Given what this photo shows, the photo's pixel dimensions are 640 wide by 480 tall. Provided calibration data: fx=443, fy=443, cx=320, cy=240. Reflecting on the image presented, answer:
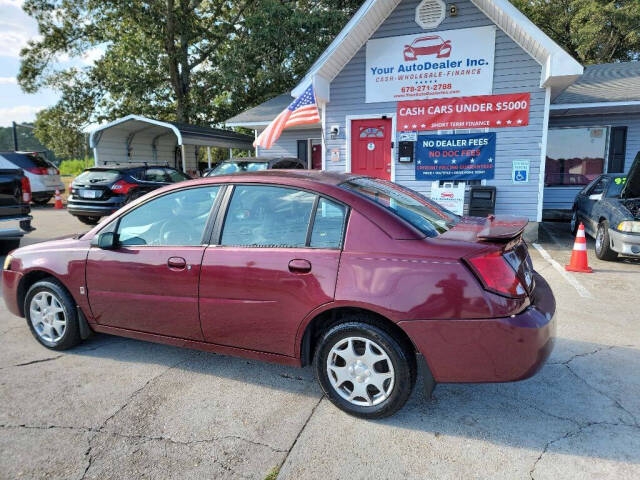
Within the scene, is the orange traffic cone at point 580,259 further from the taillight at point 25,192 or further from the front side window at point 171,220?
the taillight at point 25,192

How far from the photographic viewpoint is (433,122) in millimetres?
9477

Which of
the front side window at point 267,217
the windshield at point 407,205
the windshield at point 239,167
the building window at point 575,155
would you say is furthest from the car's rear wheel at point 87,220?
the building window at point 575,155

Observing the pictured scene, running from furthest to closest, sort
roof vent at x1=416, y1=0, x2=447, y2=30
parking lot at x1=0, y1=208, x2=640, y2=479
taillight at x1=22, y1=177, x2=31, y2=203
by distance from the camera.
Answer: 1. roof vent at x1=416, y1=0, x2=447, y2=30
2. taillight at x1=22, y1=177, x2=31, y2=203
3. parking lot at x1=0, y1=208, x2=640, y2=479

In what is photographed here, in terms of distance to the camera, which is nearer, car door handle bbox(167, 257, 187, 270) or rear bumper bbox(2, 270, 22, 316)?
car door handle bbox(167, 257, 187, 270)

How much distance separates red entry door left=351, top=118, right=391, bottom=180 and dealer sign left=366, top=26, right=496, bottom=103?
0.57 meters

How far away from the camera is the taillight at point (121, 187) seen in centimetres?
1039

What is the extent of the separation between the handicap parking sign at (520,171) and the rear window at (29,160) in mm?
14885

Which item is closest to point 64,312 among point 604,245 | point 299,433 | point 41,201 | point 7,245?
point 299,433

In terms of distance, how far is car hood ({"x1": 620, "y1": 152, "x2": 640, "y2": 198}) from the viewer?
22.1ft

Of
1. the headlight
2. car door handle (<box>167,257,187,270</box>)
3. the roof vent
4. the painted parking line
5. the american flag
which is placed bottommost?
the painted parking line

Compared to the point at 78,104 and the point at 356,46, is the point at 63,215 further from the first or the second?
the point at 78,104

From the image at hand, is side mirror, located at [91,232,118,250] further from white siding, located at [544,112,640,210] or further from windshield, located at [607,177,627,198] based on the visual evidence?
white siding, located at [544,112,640,210]

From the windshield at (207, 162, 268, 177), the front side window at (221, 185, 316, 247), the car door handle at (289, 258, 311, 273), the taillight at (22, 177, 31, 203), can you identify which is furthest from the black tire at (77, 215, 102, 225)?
the car door handle at (289, 258, 311, 273)

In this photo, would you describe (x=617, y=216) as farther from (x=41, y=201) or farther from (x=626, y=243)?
(x=41, y=201)
